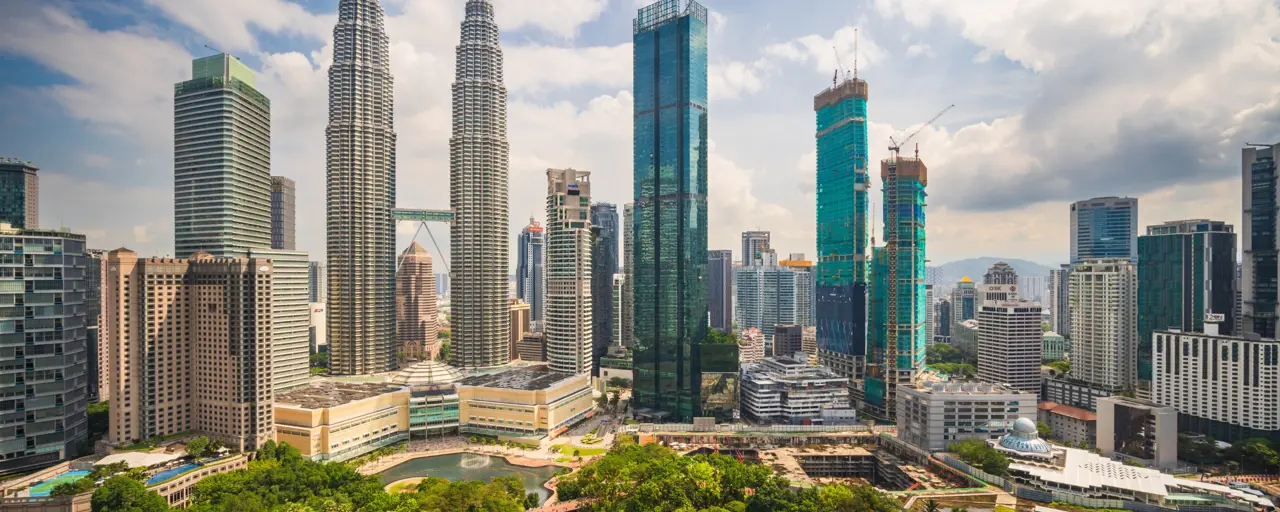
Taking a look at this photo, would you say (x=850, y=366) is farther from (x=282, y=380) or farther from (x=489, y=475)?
(x=282, y=380)

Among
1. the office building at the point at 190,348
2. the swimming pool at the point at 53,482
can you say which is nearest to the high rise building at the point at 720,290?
the office building at the point at 190,348

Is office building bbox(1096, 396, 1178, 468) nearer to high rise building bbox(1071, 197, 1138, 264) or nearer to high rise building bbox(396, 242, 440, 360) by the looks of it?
high rise building bbox(1071, 197, 1138, 264)

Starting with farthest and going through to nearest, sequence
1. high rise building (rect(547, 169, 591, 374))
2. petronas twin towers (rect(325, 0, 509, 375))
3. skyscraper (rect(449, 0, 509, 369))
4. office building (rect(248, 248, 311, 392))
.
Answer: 1. skyscraper (rect(449, 0, 509, 369))
2. petronas twin towers (rect(325, 0, 509, 375))
3. high rise building (rect(547, 169, 591, 374))
4. office building (rect(248, 248, 311, 392))

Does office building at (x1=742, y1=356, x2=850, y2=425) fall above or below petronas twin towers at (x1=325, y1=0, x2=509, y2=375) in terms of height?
below

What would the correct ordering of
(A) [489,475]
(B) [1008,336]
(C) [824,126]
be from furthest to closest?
1. (C) [824,126]
2. (B) [1008,336]
3. (A) [489,475]

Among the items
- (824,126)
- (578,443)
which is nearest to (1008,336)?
(824,126)

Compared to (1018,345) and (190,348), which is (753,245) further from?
(190,348)

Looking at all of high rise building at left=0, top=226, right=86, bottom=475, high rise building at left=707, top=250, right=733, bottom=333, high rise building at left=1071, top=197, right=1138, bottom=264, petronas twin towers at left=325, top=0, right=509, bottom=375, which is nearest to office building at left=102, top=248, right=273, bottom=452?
high rise building at left=0, top=226, right=86, bottom=475
